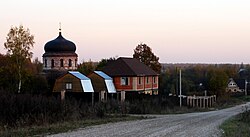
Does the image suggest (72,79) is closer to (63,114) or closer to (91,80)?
(91,80)

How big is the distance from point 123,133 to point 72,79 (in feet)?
148

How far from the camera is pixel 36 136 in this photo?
19.9m

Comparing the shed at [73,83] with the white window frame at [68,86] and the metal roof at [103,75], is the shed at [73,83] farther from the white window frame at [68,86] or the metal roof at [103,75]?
the metal roof at [103,75]

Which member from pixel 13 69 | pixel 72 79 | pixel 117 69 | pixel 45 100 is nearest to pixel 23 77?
pixel 13 69

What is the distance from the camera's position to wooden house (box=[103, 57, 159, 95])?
234 ft

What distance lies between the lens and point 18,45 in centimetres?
6284

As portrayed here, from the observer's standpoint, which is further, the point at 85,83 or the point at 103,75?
the point at 103,75

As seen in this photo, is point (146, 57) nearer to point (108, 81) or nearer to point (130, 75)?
point (130, 75)

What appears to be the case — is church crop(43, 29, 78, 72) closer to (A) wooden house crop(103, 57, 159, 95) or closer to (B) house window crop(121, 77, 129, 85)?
(A) wooden house crop(103, 57, 159, 95)

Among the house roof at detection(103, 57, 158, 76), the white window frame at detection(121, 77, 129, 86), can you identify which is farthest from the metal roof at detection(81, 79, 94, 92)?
the white window frame at detection(121, 77, 129, 86)

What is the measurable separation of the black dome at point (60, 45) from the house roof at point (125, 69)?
8189 mm

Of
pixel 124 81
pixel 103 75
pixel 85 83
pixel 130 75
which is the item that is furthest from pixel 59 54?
pixel 85 83

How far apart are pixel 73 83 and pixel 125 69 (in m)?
9.53

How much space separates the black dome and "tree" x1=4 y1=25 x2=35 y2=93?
15695 millimetres
